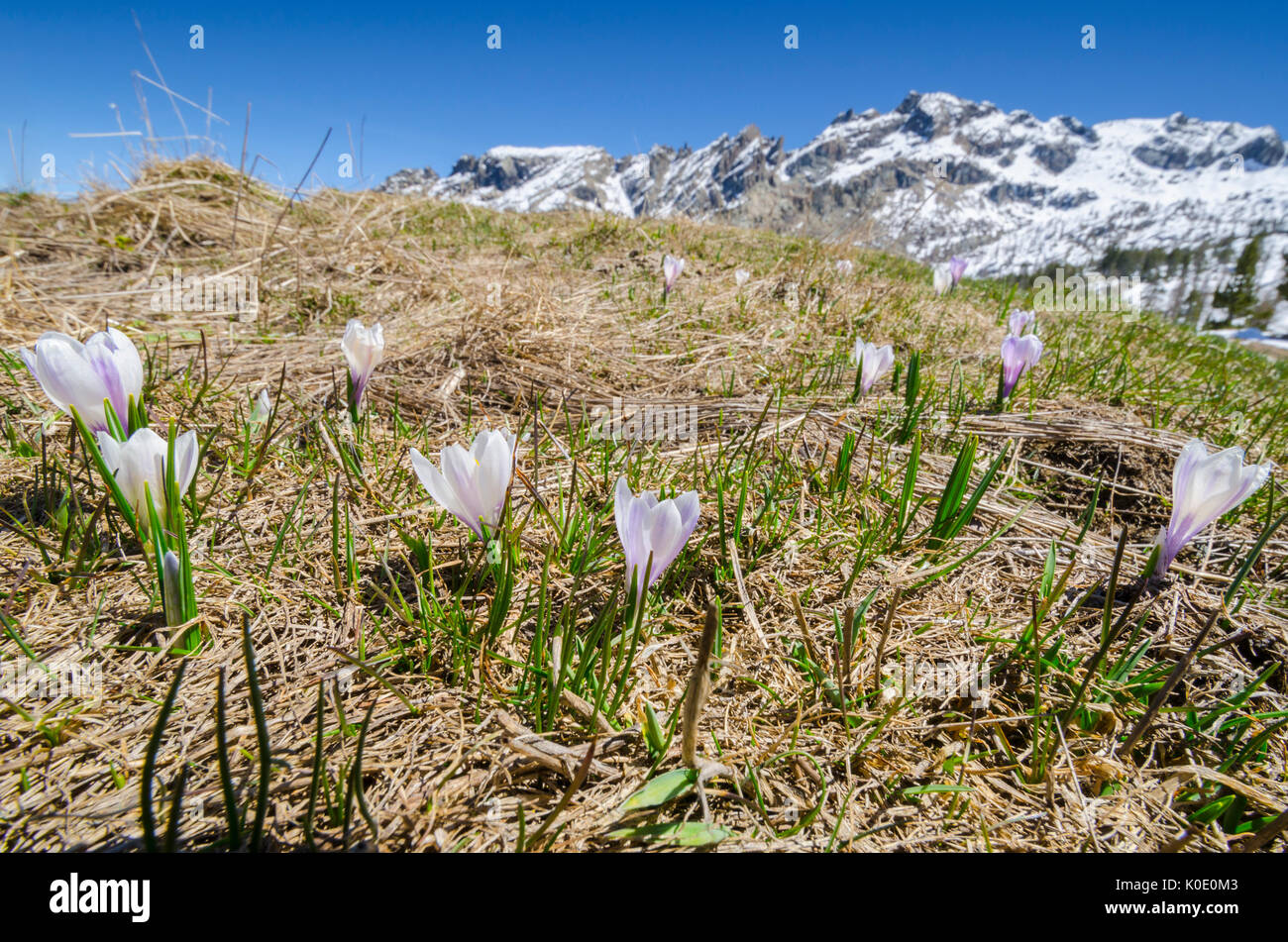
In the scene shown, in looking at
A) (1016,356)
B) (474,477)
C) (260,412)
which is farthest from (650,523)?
(1016,356)

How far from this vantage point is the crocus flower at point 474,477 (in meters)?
1.34

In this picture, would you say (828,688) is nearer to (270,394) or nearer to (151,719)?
(151,719)

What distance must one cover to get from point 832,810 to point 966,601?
2.54 feet

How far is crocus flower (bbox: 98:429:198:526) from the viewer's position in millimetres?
1271

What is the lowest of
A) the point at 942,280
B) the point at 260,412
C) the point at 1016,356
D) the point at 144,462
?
the point at 144,462

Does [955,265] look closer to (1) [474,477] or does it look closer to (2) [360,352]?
Answer: (2) [360,352]

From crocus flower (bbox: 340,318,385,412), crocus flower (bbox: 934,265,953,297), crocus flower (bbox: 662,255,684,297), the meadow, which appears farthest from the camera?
crocus flower (bbox: 934,265,953,297)

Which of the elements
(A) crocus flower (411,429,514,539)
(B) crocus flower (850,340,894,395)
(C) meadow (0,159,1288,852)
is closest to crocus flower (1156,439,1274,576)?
(C) meadow (0,159,1288,852)

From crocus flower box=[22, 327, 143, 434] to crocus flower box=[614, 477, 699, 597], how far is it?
4.42ft

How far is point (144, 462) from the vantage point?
50.7 inches

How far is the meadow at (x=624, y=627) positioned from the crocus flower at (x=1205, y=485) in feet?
0.44

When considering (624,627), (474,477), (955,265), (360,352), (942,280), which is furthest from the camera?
(942,280)

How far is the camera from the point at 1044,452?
7.82 feet

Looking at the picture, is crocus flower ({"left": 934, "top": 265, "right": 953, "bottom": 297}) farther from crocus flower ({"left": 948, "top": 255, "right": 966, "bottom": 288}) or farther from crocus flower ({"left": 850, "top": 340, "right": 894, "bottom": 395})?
crocus flower ({"left": 850, "top": 340, "right": 894, "bottom": 395})
